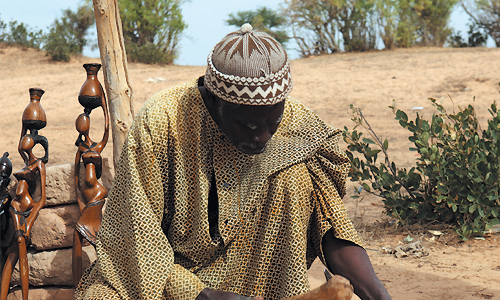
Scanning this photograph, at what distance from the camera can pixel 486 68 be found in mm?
11281

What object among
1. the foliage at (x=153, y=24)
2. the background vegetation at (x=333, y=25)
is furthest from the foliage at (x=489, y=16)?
the foliage at (x=153, y=24)

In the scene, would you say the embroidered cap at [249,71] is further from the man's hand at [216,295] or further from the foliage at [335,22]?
the foliage at [335,22]

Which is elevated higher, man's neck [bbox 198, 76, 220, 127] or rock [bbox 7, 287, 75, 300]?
man's neck [bbox 198, 76, 220, 127]

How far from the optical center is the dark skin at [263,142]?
1769mm

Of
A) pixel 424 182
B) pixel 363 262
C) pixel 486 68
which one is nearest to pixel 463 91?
pixel 486 68

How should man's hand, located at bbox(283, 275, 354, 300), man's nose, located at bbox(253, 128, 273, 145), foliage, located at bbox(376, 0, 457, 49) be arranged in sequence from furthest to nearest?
1. foliage, located at bbox(376, 0, 457, 49)
2. man's nose, located at bbox(253, 128, 273, 145)
3. man's hand, located at bbox(283, 275, 354, 300)

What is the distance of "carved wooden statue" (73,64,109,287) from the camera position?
8.77 ft

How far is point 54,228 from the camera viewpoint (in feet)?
9.34

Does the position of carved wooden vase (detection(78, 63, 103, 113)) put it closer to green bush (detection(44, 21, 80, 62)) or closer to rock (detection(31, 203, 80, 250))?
rock (detection(31, 203, 80, 250))

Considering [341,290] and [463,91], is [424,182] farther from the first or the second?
[463,91]

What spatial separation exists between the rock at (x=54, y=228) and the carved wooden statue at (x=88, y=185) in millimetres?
172

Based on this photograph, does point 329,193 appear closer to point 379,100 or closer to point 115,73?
point 115,73

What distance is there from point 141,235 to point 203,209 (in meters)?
0.25

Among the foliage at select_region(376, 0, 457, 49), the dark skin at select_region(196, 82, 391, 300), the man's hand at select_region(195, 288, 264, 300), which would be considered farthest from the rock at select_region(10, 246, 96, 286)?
the foliage at select_region(376, 0, 457, 49)
